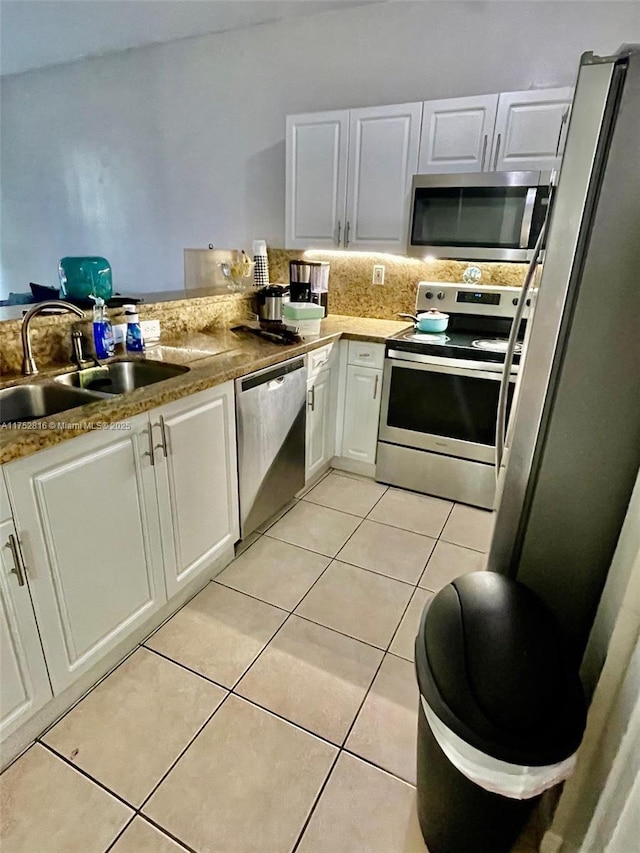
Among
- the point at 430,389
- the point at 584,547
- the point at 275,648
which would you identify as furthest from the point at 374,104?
the point at 275,648

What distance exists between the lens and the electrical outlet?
322cm

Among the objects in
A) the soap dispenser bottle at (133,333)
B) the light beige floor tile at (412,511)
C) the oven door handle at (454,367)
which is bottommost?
the light beige floor tile at (412,511)

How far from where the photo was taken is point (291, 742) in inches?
56.6

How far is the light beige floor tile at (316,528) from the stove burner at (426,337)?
105 centimetres

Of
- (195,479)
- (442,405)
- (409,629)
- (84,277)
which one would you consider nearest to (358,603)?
(409,629)

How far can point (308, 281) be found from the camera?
2.97 meters

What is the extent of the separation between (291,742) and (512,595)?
86 centimetres

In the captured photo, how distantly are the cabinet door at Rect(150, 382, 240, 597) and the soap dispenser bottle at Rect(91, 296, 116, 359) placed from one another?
20.4 inches

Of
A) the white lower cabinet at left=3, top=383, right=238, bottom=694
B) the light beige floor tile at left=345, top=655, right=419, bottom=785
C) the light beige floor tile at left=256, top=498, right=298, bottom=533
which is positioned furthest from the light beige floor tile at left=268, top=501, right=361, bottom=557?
the light beige floor tile at left=345, top=655, right=419, bottom=785

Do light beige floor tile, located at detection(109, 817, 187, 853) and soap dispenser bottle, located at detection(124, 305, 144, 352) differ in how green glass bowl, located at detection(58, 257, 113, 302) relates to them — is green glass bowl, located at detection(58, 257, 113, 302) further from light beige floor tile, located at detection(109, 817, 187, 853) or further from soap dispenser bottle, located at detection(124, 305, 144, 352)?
light beige floor tile, located at detection(109, 817, 187, 853)

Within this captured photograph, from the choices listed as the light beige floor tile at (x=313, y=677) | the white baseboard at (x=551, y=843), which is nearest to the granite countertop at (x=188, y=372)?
the light beige floor tile at (x=313, y=677)

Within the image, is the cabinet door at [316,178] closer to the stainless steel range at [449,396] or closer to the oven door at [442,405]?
the stainless steel range at [449,396]

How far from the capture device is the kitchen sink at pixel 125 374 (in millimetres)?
1885

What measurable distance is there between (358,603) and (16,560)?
1.29 m
